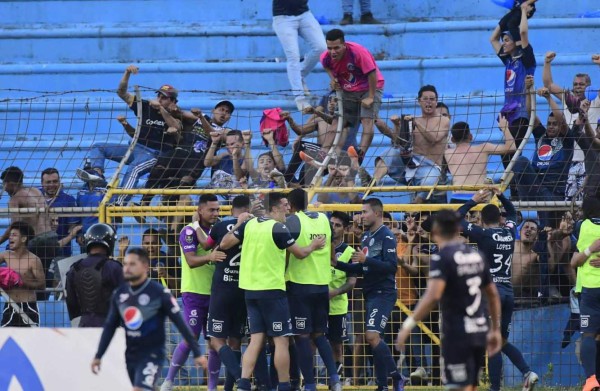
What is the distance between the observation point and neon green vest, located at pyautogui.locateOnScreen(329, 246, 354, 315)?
46.5 feet

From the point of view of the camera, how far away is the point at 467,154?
1480 cm

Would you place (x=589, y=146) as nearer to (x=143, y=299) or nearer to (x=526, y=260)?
(x=526, y=260)

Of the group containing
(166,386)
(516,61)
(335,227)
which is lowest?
(166,386)

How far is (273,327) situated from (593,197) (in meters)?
3.59

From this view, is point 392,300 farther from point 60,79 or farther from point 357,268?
point 60,79

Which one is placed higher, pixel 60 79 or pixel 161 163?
pixel 60 79

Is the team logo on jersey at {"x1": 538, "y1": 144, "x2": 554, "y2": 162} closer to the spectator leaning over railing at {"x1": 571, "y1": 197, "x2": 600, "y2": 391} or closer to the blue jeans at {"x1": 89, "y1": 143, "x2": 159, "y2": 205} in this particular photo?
the spectator leaning over railing at {"x1": 571, "y1": 197, "x2": 600, "y2": 391}

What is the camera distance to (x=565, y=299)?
14922 millimetres

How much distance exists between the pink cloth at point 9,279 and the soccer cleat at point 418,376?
4508 mm

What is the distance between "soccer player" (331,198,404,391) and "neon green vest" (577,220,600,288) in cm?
193

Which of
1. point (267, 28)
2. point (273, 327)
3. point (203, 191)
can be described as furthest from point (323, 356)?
point (267, 28)

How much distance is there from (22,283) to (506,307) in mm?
5371

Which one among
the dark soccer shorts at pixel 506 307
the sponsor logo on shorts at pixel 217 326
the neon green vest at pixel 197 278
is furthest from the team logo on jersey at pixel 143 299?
the dark soccer shorts at pixel 506 307

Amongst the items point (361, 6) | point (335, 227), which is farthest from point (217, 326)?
point (361, 6)
